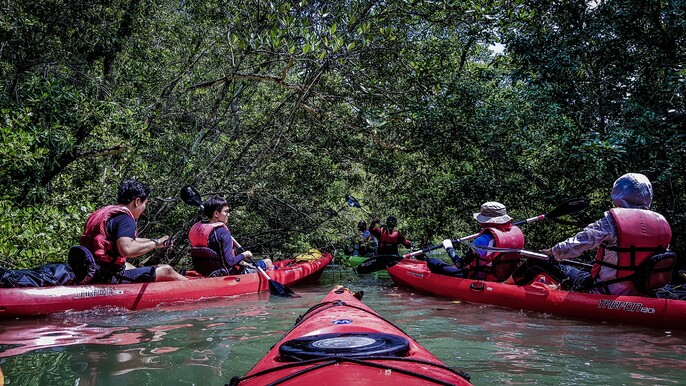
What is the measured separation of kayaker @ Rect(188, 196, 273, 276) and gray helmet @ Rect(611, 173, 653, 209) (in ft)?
14.3

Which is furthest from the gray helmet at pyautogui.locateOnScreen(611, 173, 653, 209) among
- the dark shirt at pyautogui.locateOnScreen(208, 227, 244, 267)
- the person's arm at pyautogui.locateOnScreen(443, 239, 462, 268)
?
the dark shirt at pyautogui.locateOnScreen(208, 227, 244, 267)

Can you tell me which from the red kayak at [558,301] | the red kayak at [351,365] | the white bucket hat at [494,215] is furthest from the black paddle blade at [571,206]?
the red kayak at [351,365]

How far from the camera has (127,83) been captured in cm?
781

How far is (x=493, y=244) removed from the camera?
18.3 feet

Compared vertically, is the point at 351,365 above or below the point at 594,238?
below

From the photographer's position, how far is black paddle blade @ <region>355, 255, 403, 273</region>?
7.41 meters

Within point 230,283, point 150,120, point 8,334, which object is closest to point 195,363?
point 8,334

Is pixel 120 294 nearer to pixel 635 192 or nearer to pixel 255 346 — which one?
pixel 255 346

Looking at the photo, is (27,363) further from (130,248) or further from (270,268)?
(270,268)

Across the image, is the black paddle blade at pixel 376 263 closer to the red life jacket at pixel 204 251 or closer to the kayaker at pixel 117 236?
the red life jacket at pixel 204 251

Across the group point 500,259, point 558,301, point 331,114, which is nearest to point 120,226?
point 500,259

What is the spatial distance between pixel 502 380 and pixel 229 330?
7.67 feet

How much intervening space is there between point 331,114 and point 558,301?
228 inches

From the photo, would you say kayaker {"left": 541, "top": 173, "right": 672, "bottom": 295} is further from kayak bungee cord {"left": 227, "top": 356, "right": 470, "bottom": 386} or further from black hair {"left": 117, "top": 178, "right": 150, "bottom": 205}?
black hair {"left": 117, "top": 178, "right": 150, "bottom": 205}
